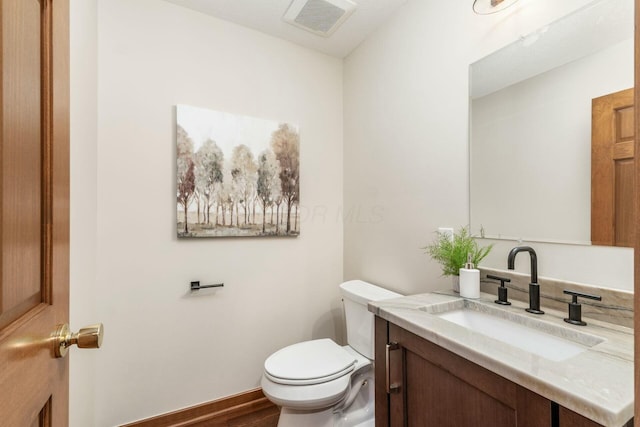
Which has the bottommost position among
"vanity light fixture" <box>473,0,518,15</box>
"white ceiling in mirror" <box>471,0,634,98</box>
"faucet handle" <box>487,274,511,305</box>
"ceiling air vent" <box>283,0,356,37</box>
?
"faucet handle" <box>487,274,511,305</box>

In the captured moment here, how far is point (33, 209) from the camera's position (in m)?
0.47

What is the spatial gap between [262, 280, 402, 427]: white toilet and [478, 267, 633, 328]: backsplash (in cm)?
54

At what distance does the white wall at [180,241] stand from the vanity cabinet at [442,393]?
41.2 inches

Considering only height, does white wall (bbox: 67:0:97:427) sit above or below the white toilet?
above

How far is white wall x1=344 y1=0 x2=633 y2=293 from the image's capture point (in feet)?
3.87

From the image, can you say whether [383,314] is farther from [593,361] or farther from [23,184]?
[23,184]

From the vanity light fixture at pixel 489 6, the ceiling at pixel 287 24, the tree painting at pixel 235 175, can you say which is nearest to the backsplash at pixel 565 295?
the vanity light fixture at pixel 489 6

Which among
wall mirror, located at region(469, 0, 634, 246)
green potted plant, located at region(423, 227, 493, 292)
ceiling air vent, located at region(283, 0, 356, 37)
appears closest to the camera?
wall mirror, located at region(469, 0, 634, 246)

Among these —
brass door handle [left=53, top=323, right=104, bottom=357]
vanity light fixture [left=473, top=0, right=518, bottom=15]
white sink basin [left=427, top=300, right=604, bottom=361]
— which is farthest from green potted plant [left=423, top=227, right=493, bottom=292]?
brass door handle [left=53, top=323, right=104, bottom=357]

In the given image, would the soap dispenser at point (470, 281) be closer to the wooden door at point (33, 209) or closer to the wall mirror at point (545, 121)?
the wall mirror at point (545, 121)

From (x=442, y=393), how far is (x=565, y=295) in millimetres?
579

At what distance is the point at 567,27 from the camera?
1.04m

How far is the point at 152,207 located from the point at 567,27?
2.01 metres

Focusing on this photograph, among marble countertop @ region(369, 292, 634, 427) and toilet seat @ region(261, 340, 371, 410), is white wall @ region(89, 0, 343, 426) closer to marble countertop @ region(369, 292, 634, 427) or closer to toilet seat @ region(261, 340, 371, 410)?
toilet seat @ region(261, 340, 371, 410)
